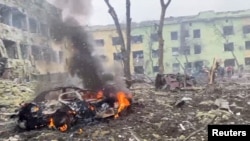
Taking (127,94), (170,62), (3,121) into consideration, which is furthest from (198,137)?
(170,62)

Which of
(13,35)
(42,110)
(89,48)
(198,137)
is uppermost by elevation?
(13,35)

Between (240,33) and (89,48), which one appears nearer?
(89,48)

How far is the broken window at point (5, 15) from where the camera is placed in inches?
1090

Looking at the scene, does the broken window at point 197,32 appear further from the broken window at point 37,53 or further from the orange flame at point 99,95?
the orange flame at point 99,95

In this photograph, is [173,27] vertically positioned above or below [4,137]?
above

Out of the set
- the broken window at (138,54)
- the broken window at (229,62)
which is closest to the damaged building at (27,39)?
the broken window at (138,54)

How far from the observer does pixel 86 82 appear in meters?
15.0

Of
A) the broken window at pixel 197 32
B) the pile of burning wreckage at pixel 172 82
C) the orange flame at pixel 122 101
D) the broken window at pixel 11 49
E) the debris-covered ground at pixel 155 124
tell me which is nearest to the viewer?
the debris-covered ground at pixel 155 124

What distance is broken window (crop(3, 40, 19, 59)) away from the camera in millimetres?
27656

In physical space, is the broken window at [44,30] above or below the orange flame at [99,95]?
above

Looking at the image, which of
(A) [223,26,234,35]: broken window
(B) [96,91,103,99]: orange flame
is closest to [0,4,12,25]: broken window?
(B) [96,91,103,99]: orange flame

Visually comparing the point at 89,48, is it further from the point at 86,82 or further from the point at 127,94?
the point at 127,94

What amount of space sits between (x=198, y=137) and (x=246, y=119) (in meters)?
2.15

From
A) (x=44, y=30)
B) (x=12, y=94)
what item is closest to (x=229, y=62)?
(x=44, y=30)
